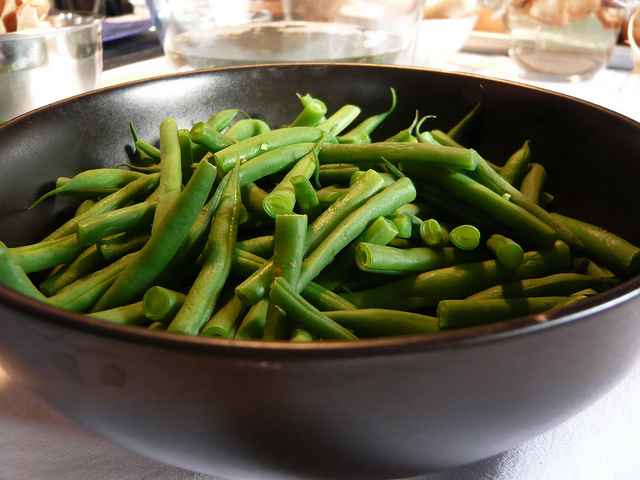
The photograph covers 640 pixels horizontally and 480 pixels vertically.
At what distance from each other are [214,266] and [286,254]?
0.11m

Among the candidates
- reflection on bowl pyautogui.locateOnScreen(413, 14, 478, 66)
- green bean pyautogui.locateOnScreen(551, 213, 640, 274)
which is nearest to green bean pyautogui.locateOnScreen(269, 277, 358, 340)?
green bean pyautogui.locateOnScreen(551, 213, 640, 274)

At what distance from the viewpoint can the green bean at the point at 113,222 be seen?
0.90 meters

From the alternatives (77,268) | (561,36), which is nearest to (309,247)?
(77,268)

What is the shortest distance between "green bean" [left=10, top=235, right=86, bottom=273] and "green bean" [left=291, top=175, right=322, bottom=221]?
0.36m

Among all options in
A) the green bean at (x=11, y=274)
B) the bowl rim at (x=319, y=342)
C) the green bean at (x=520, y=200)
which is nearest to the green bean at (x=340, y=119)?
the green bean at (x=520, y=200)

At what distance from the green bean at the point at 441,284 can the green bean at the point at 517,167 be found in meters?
0.30

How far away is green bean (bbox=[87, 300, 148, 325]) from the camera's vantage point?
78 cm

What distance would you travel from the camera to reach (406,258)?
2.92ft

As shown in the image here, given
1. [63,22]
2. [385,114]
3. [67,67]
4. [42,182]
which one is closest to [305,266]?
[42,182]

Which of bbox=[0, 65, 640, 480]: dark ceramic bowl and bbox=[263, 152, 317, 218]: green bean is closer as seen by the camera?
bbox=[0, 65, 640, 480]: dark ceramic bowl

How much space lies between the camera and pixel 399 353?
1.60 ft

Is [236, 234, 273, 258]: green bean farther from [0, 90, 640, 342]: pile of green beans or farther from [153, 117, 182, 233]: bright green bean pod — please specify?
[153, 117, 182, 233]: bright green bean pod

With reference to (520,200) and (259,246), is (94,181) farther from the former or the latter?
(520,200)

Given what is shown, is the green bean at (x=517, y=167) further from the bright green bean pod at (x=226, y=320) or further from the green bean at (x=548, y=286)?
the bright green bean pod at (x=226, y=320)
